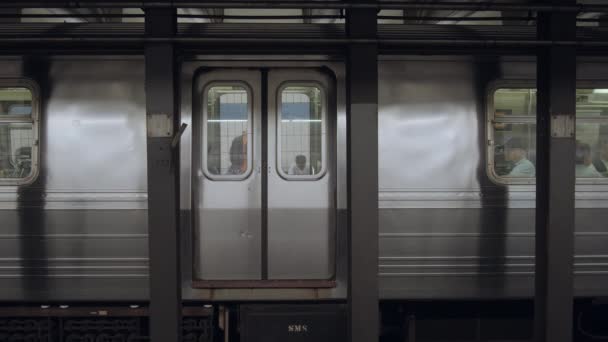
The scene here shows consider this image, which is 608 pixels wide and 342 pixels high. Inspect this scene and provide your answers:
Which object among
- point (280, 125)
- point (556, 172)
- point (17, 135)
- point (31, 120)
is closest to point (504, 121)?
point (556, 172)

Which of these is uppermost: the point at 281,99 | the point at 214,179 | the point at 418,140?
the point at 281,99

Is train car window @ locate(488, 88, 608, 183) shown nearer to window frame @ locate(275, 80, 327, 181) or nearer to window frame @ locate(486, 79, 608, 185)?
window frame @ locate(486, 79, 608, 185)

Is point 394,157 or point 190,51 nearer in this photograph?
point 190,51

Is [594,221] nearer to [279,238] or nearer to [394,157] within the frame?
[394,157]

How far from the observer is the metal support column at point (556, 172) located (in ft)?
10.9

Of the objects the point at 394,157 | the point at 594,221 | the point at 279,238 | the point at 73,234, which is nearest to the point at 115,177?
the point at 73,234

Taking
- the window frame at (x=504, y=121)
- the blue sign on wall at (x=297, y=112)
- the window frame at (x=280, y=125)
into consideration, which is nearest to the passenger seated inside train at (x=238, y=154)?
the window frame at (x=280, y=125)

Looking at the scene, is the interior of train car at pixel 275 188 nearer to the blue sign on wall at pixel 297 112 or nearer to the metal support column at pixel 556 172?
the blue sign on wall at pixel 297 112

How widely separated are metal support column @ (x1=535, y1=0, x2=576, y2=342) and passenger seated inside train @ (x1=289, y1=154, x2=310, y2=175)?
2030 millimetres

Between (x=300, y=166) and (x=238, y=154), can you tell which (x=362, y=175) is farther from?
(x=238, y=154)

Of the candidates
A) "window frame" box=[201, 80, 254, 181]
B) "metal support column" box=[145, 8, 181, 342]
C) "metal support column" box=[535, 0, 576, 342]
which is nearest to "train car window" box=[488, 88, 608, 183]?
"metal support column" box=[535, 0, 576, 342]

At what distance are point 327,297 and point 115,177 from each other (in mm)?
2171

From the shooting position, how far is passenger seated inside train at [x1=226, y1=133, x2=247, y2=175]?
188 inches

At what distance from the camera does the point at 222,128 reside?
4770 millimetres
